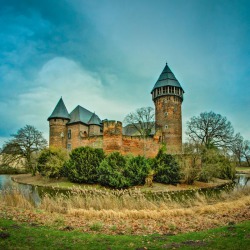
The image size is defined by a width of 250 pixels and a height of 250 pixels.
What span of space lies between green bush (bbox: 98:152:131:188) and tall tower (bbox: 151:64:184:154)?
11562 millimetres

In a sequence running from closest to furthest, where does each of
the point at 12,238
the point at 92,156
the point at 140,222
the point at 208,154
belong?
the point at 12,238 → the point at 140,222 → the point at 92,156 → the point at 208,154

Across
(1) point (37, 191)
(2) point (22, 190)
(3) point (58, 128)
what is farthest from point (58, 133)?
(2) point (22, 190)

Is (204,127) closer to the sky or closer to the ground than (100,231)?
closer to the sky

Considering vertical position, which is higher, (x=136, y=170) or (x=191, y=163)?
(x=191, y=163)

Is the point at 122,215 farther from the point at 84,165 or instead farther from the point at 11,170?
the point at 11,170

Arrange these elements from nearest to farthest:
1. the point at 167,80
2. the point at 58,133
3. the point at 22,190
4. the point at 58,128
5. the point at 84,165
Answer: the point at 22,190
the point at 84,165
the point at 167,80
the point at 58,133
the point at 58,128

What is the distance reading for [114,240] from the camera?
17.0 feet

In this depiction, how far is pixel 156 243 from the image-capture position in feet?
16.3

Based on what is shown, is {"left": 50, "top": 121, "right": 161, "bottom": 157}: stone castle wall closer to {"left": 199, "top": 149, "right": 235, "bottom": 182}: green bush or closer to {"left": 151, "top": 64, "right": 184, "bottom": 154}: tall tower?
{"left": 151, "top": 64, "right": 184, "bottom": 154}: tall tower

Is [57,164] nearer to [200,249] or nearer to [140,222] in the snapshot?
[140,222]

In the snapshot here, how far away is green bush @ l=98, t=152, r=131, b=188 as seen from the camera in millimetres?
19438

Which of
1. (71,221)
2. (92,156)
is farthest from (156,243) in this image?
(92,156)

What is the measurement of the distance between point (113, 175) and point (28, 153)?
20.4 m

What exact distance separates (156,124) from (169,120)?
6.88ft
